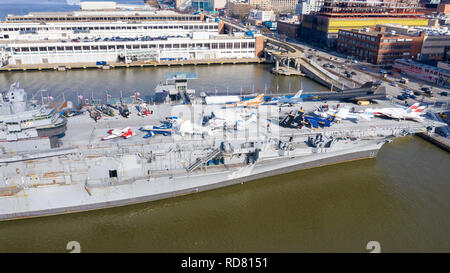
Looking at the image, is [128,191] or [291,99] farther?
[291,99]

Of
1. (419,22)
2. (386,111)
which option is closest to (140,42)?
(386,111)

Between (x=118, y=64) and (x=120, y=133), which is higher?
(x=118, y=64)

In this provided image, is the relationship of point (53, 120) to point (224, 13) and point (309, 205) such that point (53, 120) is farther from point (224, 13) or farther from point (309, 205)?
point (224, 13)

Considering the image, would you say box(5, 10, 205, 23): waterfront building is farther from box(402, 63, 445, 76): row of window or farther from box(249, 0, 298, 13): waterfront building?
box(249, 0, 298, 13): waterfront building

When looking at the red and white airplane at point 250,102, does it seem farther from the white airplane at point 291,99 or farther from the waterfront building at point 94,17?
the waterfront building at point 94,17

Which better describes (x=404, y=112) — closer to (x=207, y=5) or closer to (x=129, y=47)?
(x=129, y=47)

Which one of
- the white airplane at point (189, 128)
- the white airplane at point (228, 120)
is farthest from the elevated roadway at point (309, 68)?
the white airplane at point (189, 128)

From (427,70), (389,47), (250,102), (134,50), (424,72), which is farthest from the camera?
(134,50)

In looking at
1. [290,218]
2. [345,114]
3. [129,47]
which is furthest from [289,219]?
[129,47]
